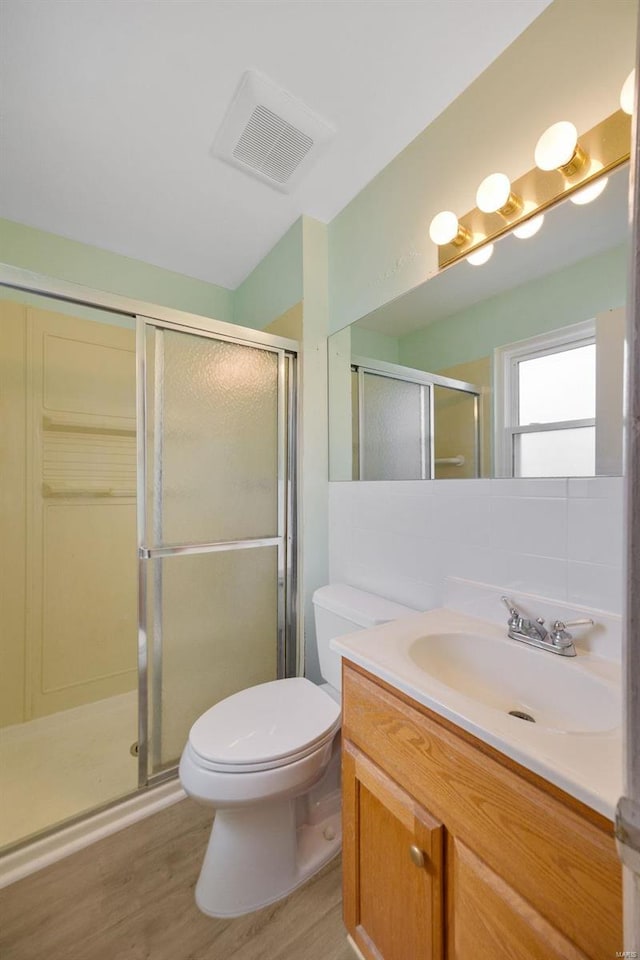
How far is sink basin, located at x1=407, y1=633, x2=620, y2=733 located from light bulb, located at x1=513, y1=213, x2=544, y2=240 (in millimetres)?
1068

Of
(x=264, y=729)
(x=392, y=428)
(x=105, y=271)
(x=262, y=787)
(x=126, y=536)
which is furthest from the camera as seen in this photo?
(x=126, y=536)

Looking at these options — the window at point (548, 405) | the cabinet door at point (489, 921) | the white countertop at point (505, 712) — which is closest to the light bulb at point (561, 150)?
the window at point (548, 405)

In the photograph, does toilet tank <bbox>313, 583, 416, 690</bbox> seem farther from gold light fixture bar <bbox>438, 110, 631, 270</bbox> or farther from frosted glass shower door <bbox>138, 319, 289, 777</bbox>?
gold light fixture bar <bbox>438, 110, 631, 270</bbox>

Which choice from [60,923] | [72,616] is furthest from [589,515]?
[72,616]

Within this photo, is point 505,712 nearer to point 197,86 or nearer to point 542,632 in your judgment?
point 542,632

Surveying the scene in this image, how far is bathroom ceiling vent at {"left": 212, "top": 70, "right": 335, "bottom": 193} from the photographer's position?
3.95ft

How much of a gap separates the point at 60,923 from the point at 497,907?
120cm

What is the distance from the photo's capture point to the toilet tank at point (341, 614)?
1.27 meters

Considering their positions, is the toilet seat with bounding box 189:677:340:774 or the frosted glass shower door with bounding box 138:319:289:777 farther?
the frosted glass shower door with bounding box 138:319:289:777

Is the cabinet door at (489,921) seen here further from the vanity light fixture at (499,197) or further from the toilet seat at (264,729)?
the vanity light fixture at (499,197)

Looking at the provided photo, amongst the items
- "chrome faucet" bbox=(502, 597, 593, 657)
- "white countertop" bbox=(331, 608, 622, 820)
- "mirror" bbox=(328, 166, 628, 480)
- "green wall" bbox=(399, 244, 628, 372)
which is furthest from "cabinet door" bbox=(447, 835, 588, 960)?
"green wall" bbox=(399, 244, 628, 372)

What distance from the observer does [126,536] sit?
6.81 feet

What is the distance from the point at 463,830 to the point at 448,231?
1.48 meters

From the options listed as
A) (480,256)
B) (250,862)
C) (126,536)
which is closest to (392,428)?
(480,256)
